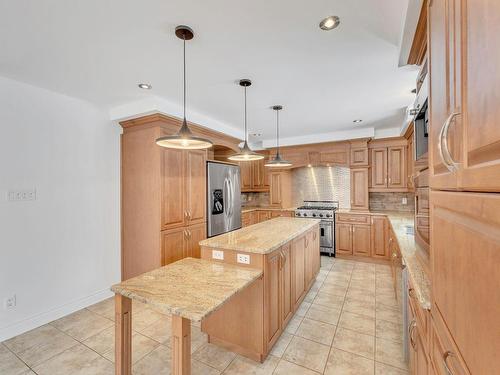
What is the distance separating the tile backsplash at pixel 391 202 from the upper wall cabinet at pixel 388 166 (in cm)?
34

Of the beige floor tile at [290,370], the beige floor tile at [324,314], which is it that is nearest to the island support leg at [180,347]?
the beige floor tile at [290,370]

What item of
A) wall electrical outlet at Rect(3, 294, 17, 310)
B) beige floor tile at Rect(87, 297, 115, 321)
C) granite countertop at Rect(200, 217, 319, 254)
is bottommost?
beige floor tile at Rect(87, 297, 115, 321)

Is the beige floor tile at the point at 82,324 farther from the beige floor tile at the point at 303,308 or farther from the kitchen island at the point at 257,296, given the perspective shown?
the beige floor tile at the point at 303,308

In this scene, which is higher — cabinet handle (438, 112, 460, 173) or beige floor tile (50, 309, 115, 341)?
cabinet handle (438, 112, 460, 173)

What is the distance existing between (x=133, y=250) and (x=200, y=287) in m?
2.23

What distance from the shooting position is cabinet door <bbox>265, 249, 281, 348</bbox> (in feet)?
6.34

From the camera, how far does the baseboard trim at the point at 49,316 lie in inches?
92.5

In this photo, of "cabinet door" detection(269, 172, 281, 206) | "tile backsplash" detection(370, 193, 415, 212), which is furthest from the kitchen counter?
"cabinet door" detection(269, 172, 281, 206)

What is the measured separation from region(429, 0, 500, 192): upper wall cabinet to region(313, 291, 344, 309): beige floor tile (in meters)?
2.53

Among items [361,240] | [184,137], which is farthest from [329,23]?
[361,240]

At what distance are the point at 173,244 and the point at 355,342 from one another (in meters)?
2.41

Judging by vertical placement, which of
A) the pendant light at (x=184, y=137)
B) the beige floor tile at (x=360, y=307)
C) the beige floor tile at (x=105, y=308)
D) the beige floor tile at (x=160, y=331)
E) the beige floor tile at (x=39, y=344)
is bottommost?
the beige floor tile at (x=105, y=308)

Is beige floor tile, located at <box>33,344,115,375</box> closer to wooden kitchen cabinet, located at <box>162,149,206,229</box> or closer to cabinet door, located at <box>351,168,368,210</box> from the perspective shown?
wooden kitchen cabinet, located at <box>162,149,206,229</box>

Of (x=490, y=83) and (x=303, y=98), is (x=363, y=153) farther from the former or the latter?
(x=490, y=83)
